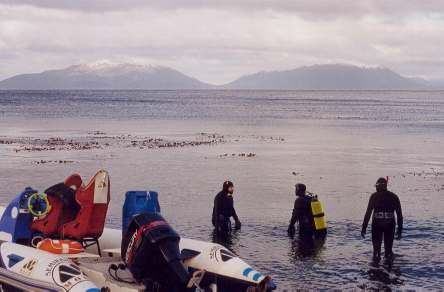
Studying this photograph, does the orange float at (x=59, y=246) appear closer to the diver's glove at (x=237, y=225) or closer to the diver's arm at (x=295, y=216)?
the diver's glove at (x=237, y=225)

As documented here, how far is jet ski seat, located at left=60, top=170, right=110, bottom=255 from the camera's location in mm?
→ 13462

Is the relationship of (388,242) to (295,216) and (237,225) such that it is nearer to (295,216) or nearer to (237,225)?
(295,216)

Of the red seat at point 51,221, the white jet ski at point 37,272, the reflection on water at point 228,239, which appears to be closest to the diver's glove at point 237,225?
the reflection on water at point 228,239

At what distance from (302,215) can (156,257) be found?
788 cm

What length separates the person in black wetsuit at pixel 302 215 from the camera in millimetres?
18312

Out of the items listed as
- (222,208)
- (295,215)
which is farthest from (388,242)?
(222,208)

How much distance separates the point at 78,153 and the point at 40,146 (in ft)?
16.9

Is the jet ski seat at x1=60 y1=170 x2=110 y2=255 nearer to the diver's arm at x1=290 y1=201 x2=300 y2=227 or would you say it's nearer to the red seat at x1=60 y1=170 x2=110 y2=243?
the red seat at x1=60 y1=170 x2=110 y2=243

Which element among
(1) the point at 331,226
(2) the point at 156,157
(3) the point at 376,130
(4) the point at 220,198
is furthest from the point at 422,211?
(3) the point at 376,130

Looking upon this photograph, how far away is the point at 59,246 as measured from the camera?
13.0m

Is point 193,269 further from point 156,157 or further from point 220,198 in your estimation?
point 156,157

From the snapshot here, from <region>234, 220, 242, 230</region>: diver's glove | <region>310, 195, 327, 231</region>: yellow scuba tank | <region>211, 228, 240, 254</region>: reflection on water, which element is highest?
<region>310, 195, 327, 231</region>: yellow scuba tank

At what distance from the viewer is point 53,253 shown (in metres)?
12.8

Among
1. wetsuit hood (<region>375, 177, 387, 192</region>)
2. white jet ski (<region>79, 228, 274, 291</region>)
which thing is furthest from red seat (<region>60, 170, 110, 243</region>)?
wetsuit hood (<region>375, 177, 387, 192</region>)
